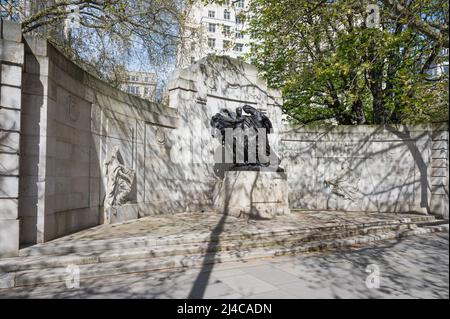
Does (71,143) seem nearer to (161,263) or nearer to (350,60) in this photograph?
(161,263)

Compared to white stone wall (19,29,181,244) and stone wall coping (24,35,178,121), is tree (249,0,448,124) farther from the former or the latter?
white stone wall (19,29,181,244)

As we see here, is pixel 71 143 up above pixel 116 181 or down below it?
above

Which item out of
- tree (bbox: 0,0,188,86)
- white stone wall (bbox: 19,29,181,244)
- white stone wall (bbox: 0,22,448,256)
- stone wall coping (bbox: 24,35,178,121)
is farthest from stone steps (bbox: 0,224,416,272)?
tree (bbox: 0,0,188,86)

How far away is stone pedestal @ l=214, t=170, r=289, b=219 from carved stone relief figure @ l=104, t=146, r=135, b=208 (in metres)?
3.68

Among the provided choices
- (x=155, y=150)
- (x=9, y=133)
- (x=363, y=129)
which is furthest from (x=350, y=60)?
(x=9, y=133)

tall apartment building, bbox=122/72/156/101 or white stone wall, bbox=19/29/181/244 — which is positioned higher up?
tall apartment building, bbox=122/72/156/101

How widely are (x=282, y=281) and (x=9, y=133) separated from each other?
19.1 ft

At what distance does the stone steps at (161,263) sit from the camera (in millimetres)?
5059

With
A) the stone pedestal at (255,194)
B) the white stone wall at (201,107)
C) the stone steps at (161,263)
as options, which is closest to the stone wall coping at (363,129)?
the white stone wall at (201,107)

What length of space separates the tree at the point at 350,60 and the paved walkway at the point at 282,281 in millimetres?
6331

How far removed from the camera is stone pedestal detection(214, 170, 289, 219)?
10.8m

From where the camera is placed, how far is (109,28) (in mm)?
12008
